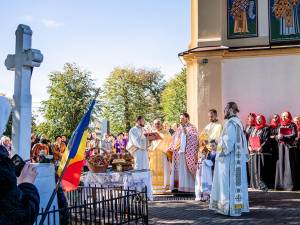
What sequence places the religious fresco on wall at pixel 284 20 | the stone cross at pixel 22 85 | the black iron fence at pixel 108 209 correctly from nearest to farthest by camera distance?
the black iron fence at pixel 108 209, the stone cross at pixel 22 85, the religious fresco on wall at pixel 284 20

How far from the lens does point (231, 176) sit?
29.8 ft

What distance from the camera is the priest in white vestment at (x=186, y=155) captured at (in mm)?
12195

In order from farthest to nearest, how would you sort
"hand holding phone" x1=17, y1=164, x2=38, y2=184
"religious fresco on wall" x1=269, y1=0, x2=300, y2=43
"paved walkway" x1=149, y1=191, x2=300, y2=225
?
"religious fresco on wall" x1=269, y1=0, x2=300, y2=43 → "paved walkway" x1=149, y1=191, x2=300, y2=225 → "hand holding phone" x1=17, y1=164, x2=38, y2=184

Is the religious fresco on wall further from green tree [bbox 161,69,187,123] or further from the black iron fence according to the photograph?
green tree [bbox 161,69,187,123]

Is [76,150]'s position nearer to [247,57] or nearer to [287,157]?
[287,157]

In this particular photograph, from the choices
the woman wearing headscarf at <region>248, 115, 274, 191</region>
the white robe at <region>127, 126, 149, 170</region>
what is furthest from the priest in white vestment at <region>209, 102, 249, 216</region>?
the woman wearing headscarf at <region>248, 115, 274, 191</region>

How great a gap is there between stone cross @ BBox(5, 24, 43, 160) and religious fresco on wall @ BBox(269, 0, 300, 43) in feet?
35.0

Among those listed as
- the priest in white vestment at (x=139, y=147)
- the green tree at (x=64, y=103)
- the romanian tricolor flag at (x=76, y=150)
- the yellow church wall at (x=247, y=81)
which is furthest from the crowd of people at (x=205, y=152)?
the green tree at (x=64, y=103)

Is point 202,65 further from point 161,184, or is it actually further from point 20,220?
point 20,220

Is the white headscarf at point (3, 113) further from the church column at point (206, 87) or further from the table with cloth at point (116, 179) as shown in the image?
the church column at point (206, 87)

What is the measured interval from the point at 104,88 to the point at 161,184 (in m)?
36.7

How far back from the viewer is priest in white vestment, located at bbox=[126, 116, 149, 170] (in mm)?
12086

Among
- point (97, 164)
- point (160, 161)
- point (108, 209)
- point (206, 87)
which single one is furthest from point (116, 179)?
point (206, 87)

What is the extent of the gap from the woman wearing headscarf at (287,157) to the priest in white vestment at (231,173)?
13.0 ft
